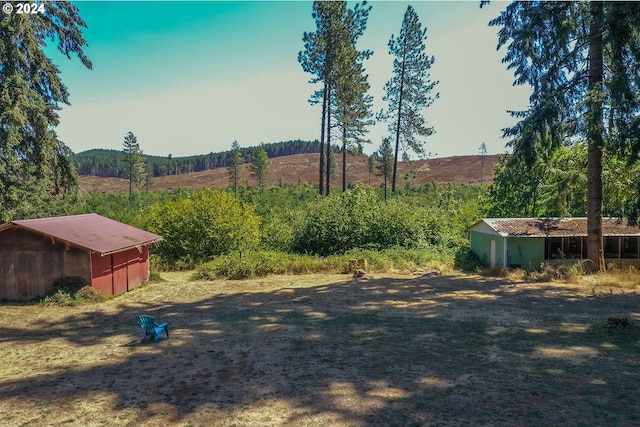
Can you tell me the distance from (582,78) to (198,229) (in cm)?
2203

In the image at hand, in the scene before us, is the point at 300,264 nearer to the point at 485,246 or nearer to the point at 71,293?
the point at 71,293

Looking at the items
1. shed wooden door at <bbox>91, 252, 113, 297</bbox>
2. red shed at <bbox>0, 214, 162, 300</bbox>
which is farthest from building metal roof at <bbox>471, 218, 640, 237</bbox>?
red shed at <bbox>0, 214, 162, 300</bbox>

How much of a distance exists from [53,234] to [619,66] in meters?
22.9

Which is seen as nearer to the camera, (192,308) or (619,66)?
(192,308)

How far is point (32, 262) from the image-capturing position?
629 inches

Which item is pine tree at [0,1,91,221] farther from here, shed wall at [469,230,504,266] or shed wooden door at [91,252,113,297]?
shed wall at [469,230,504,266]

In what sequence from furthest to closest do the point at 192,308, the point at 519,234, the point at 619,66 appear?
the point at 519,234, the point at 619,66, the point at 192,308

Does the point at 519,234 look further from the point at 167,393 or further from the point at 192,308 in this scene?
the point at 167,393

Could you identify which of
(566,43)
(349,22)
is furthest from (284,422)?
(349,22)

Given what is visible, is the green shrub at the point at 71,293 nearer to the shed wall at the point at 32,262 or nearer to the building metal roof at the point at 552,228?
the shed wall at the point at 32,262

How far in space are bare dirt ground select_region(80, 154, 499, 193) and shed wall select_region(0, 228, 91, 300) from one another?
93.5m

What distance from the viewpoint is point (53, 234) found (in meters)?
15.6

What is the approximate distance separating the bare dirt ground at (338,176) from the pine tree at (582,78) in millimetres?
85390

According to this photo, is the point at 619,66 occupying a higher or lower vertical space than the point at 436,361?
higher
